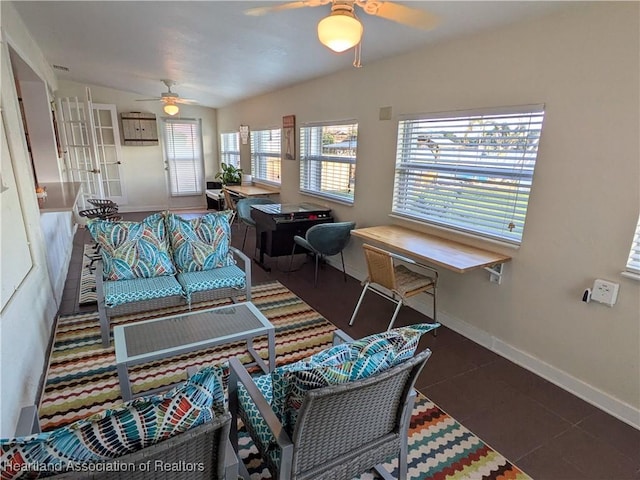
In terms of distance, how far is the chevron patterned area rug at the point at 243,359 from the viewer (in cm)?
170

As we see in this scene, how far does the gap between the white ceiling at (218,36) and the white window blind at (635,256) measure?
4.31 ft

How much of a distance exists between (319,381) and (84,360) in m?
2.14

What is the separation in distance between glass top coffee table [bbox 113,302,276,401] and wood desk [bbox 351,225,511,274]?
1194 millimetres

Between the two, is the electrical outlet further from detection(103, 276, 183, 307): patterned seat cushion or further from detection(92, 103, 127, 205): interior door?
detection(92, 103, 127, 205): interior door

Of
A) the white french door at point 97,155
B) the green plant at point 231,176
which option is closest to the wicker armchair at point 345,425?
the white french door at point 97,155

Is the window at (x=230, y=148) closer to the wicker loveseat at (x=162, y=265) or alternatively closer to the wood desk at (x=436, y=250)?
the wicker loveseat at (x=162, y=265)

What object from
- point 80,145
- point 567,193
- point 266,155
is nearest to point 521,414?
point 567,193

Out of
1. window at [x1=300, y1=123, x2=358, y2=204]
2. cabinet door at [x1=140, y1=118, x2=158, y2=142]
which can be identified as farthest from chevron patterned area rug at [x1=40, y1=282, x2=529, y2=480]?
cabinet door at [x1=140, y1=118, x2=158, y2=142]

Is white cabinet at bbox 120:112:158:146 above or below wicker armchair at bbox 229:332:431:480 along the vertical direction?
above

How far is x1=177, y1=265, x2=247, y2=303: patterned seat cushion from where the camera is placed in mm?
2705

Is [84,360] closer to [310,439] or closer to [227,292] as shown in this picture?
[227,292]

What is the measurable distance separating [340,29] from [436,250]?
1628mm

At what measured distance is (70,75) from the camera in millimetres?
6008

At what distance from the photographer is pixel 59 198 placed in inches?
135
